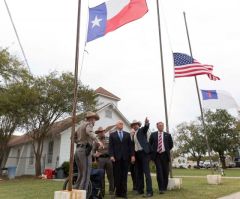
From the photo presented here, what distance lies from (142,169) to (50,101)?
15.5m

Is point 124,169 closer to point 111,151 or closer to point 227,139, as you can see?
point 111,151

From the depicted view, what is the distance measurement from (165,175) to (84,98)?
51.7 feet

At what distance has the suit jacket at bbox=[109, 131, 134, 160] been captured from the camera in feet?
26.7

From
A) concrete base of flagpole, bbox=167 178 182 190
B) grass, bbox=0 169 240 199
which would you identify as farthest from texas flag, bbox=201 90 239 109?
concrete base of flagpole, bbox=167 178 182 190

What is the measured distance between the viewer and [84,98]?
80.7ft

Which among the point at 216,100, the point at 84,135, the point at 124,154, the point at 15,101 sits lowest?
the point at 124,154

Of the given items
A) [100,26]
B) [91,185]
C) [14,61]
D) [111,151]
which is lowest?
[91,185]

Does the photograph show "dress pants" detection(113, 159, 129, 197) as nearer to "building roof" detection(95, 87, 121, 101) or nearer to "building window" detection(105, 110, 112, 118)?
"building window" detection(105, 110, 112, 118)

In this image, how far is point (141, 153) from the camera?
28.6ft

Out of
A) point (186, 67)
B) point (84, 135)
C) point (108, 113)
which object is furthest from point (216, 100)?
point (108, 113)

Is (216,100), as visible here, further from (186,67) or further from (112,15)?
(112,15)

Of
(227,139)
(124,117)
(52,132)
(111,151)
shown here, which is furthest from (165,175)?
(227,139)

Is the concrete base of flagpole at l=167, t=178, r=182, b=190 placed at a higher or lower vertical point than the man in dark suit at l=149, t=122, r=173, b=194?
lower

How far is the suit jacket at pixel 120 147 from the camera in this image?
813 centimetres
